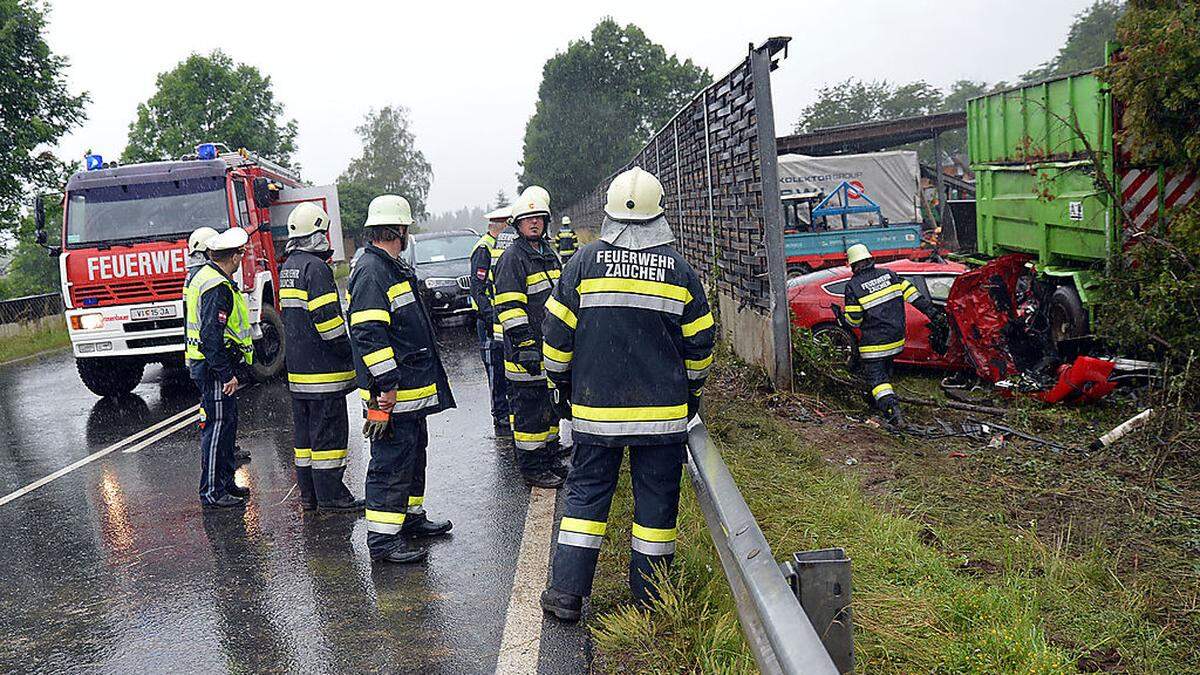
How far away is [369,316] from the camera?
208 inches

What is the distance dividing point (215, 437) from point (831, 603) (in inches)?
198

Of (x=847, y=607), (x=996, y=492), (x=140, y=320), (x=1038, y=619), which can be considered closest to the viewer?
(x=847, y=607)

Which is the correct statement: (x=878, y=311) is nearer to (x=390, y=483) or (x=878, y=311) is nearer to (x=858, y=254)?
(x=858, y=254)

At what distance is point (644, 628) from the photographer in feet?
13.0

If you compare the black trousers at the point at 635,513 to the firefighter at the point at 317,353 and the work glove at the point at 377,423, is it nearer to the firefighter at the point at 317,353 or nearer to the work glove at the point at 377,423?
the work glove at the point at 377,423

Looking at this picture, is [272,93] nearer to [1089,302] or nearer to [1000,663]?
[1089,302]

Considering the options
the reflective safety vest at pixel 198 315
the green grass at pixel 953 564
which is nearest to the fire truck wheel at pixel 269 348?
the reflective safety vest at pixel 198 315

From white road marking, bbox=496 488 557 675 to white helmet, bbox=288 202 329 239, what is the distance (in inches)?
86.1

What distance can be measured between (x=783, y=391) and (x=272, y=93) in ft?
143

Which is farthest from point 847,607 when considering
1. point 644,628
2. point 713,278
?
point 713,278

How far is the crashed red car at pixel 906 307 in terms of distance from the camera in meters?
10.3

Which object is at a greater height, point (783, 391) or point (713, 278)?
point (713, 278)

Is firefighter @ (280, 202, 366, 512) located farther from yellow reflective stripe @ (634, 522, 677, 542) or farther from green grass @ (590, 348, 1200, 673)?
yellow reflective stripe @ (634, 522, 677, 542)

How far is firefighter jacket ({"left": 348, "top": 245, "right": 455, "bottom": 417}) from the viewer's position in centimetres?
528
